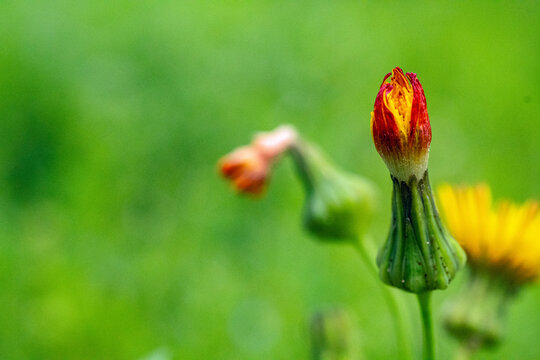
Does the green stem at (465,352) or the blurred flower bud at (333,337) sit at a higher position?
the blurred flower bud at (333,337)

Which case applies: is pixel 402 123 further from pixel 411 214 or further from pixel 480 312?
pixel 480 312

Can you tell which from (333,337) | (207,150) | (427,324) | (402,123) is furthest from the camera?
(207,150)

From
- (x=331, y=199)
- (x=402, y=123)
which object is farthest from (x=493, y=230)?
(x=402, y=123)

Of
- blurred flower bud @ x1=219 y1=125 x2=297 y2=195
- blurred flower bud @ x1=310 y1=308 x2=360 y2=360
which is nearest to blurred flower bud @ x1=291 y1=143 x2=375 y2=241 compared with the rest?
blurred flower bud @ x1=219 y1=125 x2=297 y2=195

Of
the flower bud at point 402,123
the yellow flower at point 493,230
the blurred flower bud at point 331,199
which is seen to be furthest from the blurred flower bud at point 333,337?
the flower bud at point 402,123

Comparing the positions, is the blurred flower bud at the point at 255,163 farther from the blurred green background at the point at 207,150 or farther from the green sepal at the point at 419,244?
the green sepal at the point at 419,244

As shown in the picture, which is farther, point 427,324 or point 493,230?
point 493,230
